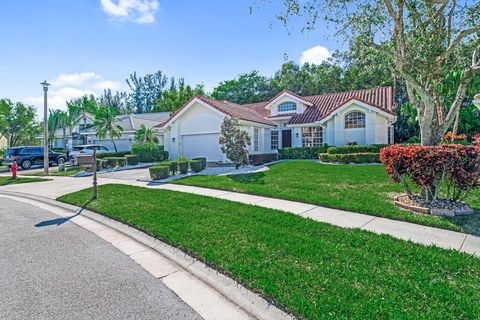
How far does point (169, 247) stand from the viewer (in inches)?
184

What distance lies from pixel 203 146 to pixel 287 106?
8603mm

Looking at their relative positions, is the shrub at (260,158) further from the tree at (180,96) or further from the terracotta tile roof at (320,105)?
the tree at (180,96)

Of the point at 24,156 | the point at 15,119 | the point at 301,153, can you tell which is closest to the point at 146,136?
the point at 24,156

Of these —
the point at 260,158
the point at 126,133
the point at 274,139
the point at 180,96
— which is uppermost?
the point at 180,96

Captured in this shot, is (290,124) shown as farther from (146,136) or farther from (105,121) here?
(105,121)

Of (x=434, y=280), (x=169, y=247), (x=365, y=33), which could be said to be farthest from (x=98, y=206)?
(x=365, y=33)

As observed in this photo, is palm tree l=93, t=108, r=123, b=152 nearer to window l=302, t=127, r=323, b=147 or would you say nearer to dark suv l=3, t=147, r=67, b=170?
dark suv l=3, t=147, r=67, b=170

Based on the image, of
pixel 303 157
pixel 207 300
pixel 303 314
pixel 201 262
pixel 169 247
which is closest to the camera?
pixel 303 314

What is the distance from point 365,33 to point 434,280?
7.46 m

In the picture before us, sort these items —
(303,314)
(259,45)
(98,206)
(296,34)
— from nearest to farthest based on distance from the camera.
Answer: (303,314), (98,206), (296,34), (259,45)

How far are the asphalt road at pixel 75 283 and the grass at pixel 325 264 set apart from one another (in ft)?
2.92

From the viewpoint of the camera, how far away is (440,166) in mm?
5914

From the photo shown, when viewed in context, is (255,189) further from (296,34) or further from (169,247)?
(296,34)

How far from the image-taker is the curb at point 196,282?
2.89m
